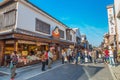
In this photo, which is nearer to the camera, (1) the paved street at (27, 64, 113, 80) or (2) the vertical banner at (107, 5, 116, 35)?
(1) the paved street at (27, 64, 113, 80)

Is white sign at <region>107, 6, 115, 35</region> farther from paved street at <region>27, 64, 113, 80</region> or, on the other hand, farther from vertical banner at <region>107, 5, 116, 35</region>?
paved street at <region>27, 64, 113, 80</region>

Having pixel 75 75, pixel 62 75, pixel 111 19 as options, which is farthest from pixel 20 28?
pixel 111 19

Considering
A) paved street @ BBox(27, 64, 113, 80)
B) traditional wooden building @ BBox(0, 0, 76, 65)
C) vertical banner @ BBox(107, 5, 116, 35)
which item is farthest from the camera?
vertical banner @ BBox(107, 5, 116, 35)

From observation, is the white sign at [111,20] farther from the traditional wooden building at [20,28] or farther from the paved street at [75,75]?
the traditional wooden building at [20,28]

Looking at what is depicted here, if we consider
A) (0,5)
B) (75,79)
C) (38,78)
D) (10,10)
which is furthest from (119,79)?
(0,5)

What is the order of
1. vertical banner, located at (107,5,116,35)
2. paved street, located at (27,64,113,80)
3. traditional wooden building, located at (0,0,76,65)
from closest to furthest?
paved street, located at (27,64,113,80), traditional wooden building, located at (0,0,76,65), vertical banner, located at (107,5,116,35)

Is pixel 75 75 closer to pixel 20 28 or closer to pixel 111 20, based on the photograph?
pixel 20 28

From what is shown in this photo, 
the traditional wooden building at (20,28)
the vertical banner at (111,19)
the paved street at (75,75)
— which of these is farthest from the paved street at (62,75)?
the vertical banner at (111,19)

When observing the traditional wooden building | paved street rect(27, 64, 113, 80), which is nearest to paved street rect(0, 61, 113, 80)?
paved street rect(27, 64, 113, 80)

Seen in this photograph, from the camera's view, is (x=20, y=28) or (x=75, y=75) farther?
(x=20, y=28)

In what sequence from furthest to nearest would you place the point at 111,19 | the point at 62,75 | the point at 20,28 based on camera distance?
the point at 111,19 → the point at 20,28 → the point at 62,75

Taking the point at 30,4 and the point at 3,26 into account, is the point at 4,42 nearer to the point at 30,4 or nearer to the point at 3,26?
the point at 3,26

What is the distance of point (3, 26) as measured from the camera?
46.2 feet

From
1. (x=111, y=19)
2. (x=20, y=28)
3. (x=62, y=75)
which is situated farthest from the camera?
(x=111, y=19)
